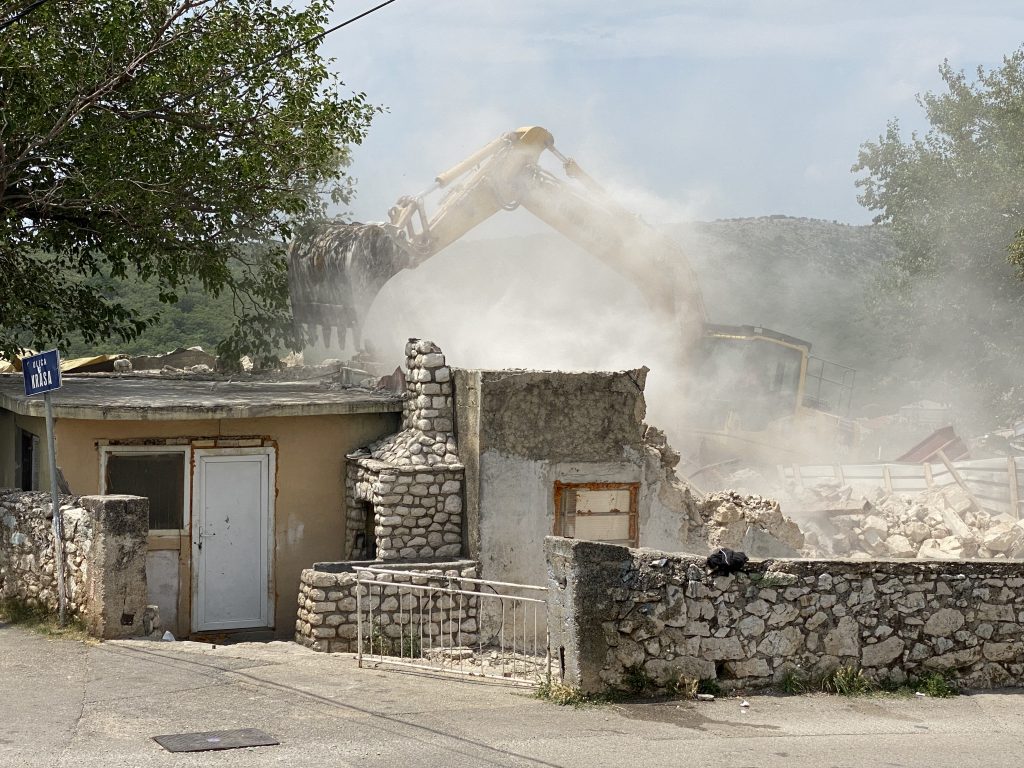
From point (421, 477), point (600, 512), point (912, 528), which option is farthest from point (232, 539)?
point (912, 528)

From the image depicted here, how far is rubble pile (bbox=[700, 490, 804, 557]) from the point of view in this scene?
628 inches

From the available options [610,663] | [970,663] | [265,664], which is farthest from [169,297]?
[970,663]

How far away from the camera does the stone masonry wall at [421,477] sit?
49.8 feet

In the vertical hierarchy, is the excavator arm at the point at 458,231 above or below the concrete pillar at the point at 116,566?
above

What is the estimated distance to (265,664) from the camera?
11.3 meters

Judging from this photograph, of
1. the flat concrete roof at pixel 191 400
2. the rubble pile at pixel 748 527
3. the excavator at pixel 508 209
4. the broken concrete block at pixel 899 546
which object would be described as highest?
the excavator at pixel 508 209

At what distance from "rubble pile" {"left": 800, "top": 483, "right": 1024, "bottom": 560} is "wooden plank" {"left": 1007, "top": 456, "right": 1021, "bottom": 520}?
3.12 feet

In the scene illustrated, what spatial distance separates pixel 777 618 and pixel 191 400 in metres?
8.84

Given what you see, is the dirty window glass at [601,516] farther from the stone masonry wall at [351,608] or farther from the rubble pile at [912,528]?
the rubble pile at [912,528]

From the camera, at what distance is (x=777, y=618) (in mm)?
10320

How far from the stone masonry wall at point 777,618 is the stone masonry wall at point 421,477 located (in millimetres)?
5107

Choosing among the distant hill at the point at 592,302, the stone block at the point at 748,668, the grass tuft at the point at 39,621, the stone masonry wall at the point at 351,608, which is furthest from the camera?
the distant hill at the point at 592,302

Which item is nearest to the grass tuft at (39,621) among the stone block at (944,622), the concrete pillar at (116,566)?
the concrete pillar at (116,566)

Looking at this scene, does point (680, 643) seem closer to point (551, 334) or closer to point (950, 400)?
point (551, 334)
